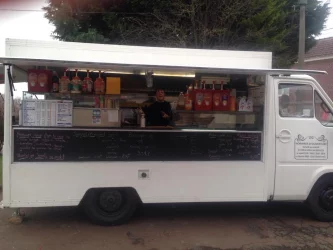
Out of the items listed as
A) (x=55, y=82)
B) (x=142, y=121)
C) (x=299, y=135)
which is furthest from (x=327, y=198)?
(x=55, y=82)

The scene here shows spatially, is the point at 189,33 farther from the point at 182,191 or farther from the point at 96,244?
the point at 96,244

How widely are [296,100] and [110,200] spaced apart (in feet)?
10.4

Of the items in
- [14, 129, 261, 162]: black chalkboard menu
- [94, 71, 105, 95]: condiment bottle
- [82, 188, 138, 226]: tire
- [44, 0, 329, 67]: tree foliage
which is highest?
[44, 0, 329, 67]: tree foliage

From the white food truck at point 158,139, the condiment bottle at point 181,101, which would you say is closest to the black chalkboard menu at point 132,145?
the white food truck at point 158,139

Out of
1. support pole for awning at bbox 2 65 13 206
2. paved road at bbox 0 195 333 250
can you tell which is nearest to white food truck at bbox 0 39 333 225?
support pole for awning at bbox 2 65 13 206

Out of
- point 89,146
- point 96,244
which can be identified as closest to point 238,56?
point 89,146

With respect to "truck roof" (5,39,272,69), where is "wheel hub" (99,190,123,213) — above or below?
below

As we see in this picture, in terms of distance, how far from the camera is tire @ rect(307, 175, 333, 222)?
541 centimetres

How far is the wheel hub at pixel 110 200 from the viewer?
5.05 metres

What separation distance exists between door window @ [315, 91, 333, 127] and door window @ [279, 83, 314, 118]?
0.09 meters

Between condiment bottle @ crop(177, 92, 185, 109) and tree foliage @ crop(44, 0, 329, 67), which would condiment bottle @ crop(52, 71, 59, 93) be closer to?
condiment bottle @ crop(177, 92, 185, 109)

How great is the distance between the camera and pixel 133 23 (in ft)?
37.4

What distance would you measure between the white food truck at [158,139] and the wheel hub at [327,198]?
2cm

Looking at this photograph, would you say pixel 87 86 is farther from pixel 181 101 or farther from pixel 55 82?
pixel 181 101
